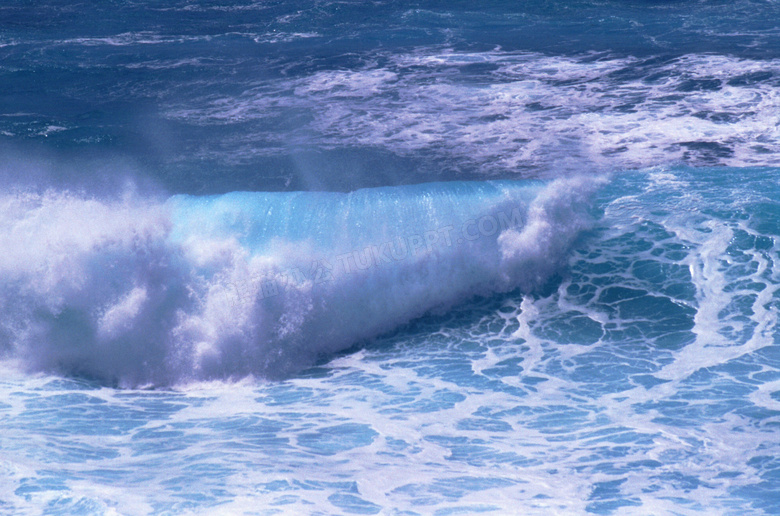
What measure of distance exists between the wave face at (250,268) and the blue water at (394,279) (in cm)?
7

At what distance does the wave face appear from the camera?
1747cm

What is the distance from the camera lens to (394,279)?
1891 cm

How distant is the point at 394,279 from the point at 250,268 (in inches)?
141

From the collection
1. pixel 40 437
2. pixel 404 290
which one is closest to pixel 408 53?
pixel 404 290

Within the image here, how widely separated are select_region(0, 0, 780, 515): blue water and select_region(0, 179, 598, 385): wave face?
0.24ft

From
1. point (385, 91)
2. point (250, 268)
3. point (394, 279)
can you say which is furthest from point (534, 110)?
point (250, 268)

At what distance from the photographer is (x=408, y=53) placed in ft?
96.2

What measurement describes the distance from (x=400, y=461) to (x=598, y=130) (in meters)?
13.7

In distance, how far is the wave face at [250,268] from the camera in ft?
57.3

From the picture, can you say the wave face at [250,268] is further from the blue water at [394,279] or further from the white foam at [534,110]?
the white foam at [534,110]

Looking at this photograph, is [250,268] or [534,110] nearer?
[250,268]

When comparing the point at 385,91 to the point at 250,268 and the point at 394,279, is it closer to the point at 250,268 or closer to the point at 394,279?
the point at 394,279

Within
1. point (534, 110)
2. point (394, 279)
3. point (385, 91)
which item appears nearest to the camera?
point (394, 279)

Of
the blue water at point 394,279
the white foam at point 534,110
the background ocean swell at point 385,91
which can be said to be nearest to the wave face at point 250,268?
the blue water at point 394,279
